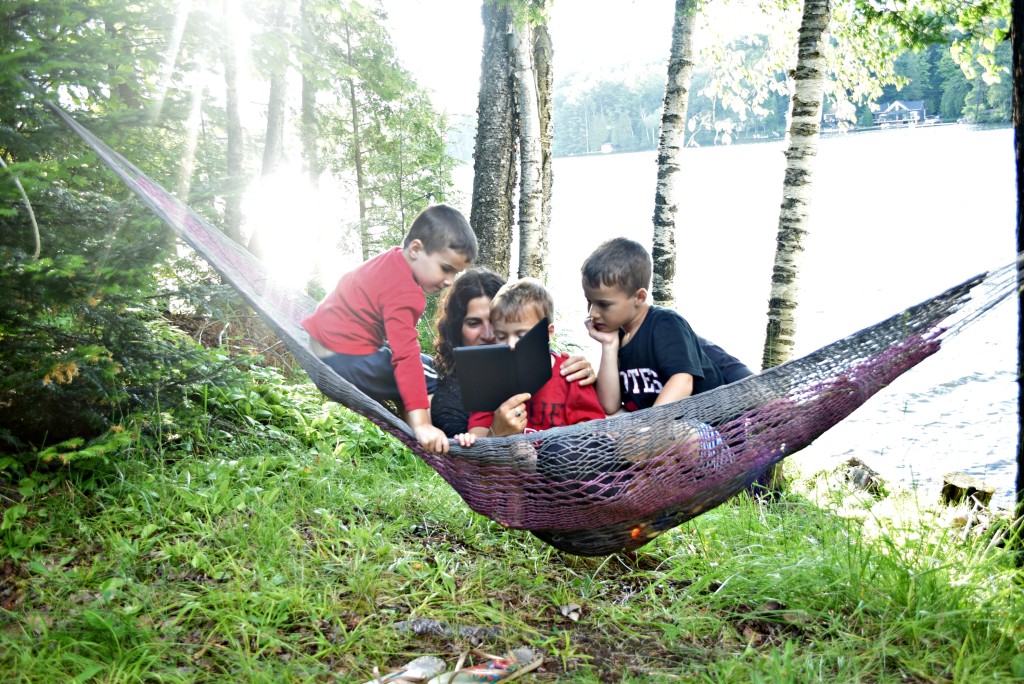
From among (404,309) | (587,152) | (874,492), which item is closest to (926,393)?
(874,492)

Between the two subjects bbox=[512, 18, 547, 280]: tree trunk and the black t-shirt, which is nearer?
the black t-shirt

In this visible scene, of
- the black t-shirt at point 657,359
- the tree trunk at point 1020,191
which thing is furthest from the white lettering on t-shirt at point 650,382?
the tree trunk at point 1020,191

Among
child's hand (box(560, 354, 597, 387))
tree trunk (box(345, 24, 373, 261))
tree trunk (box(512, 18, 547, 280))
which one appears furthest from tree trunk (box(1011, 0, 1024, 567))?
tree trunk (box(345, 24, 373, 261))

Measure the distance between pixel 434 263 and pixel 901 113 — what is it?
36.0 meters

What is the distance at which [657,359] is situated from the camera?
1.79 m

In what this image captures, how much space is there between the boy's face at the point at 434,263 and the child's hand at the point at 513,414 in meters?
0.42

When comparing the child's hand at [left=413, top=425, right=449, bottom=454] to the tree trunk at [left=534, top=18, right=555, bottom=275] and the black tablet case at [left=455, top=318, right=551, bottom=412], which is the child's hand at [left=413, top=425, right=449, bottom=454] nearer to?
the black tablet case at [left=455, top=318, right=551, bottom=412]

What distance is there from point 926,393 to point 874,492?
400cm

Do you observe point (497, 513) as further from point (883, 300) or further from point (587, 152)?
point (587, 152)

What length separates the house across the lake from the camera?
29.2 m

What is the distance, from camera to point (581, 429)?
152cm

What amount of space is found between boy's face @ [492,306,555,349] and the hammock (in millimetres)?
353

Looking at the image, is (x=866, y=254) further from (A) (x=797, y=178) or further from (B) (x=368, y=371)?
(B) (x=368, y=371)

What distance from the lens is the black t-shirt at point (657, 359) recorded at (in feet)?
5.78
